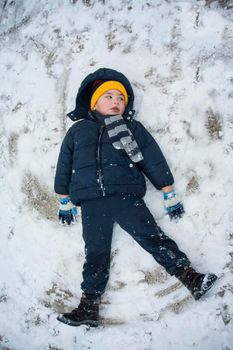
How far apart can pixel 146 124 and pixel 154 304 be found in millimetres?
2145

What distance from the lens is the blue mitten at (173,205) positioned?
3674mm

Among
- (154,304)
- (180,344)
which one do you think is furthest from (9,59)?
(180,344)

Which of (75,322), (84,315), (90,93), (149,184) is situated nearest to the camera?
(75,322)

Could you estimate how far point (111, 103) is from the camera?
3.84 meters

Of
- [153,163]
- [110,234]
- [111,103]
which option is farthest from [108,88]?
[110,234]

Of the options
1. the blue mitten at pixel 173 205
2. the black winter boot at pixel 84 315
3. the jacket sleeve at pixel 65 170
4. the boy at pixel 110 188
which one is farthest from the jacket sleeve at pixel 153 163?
the black winter boot at pixel 84 315

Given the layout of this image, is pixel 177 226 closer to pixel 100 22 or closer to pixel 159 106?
pixel 159 106

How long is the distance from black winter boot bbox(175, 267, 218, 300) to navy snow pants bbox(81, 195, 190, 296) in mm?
91

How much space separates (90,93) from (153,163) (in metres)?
1.25

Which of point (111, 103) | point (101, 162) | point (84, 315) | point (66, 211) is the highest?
point (111, 103)

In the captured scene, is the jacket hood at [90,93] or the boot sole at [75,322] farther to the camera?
the jacket hood at [90,93]

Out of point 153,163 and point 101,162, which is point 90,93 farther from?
point 153,163

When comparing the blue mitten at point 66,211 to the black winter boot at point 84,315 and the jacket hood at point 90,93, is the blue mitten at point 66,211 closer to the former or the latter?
the black winter boot at point 84,315

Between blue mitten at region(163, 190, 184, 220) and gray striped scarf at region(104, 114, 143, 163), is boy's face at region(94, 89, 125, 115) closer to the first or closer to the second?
gray striped scarf at region(104, 114, 143, 163)
